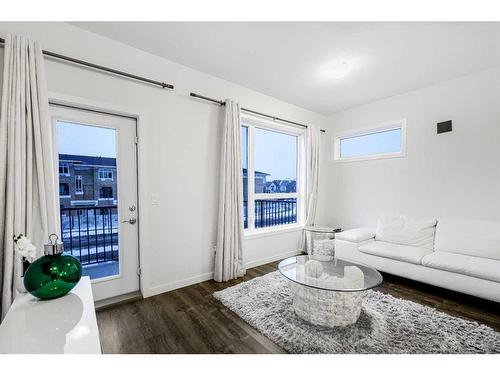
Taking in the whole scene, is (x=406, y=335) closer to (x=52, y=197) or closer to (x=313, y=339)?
(x=313, y=339)

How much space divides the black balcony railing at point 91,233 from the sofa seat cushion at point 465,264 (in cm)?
349

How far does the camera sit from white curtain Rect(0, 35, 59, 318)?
1.64 meters

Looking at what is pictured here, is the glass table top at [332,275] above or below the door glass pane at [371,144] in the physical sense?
below

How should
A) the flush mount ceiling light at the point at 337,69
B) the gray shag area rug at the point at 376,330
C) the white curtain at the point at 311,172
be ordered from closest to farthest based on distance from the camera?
the gray shag area rug at the point at 376,330 → the flush mount ceiling light at the point at 337,69 → the white curtain at the point at 311,172

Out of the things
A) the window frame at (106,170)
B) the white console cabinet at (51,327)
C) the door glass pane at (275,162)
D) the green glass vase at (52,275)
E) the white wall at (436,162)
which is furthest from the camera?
the door glass pane at (275,162)

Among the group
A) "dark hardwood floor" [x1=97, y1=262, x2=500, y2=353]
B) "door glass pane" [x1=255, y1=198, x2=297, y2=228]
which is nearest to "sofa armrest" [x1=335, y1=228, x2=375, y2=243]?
"dark hardwood floor" [x1=97, y1=262, x2=500, y2=353]

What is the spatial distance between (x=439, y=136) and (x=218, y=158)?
306 cm

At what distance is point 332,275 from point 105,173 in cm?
251

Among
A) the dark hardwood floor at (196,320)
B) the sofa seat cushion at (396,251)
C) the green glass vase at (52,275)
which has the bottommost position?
the dark hardwood floor at (196,320)

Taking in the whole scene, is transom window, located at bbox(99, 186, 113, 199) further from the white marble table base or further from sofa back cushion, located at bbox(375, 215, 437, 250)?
sofa back cushion, located at bbox(375, 215, 437, 250)

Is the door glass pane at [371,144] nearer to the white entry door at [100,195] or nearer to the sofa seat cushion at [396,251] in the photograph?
the sofa seat cushion at [396,251]

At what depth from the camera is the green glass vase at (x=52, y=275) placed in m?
1.24

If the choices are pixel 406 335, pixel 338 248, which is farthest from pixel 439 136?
pixel 406 335

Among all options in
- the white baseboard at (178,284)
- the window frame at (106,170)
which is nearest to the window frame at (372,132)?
the white baseboard at (178,284)
